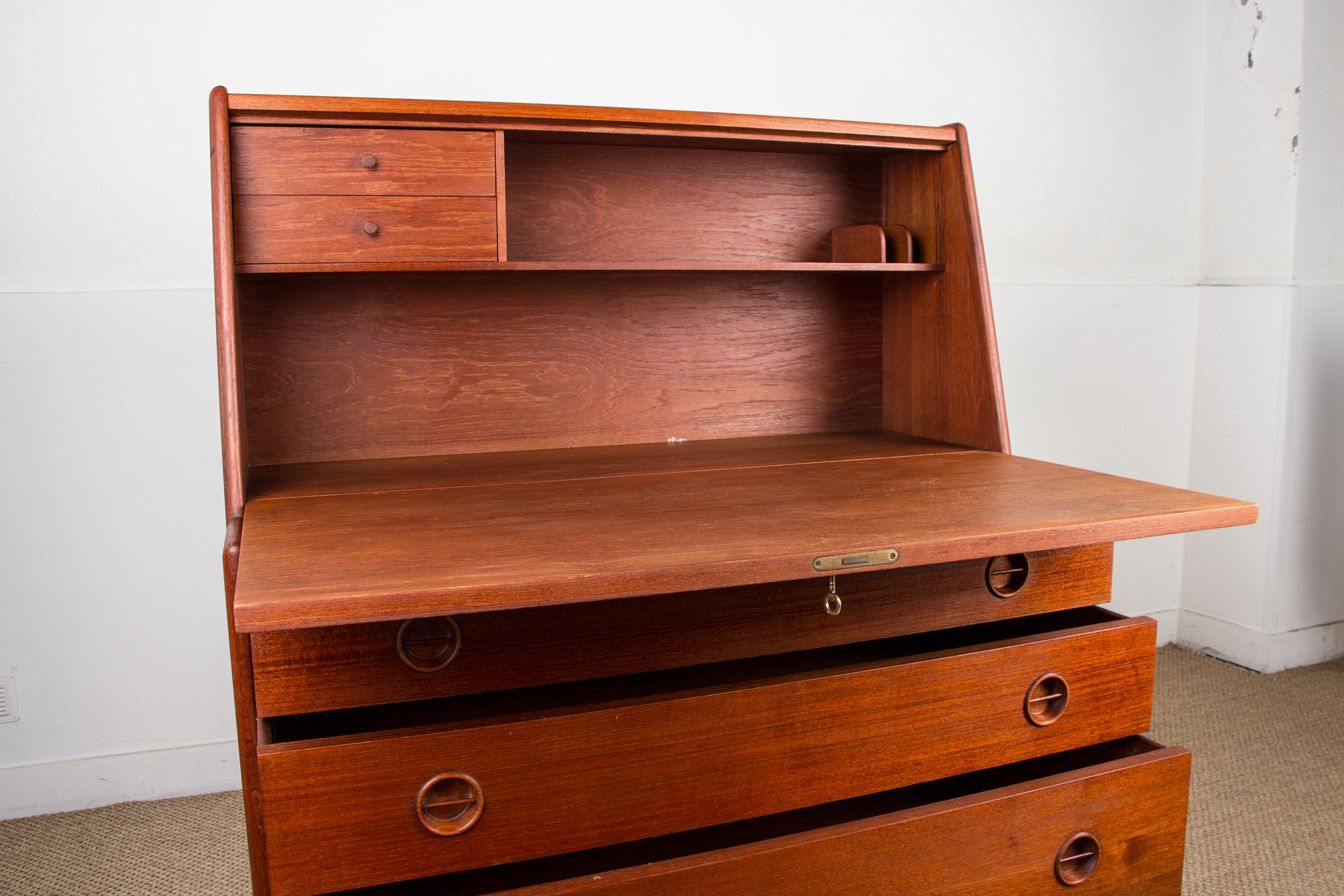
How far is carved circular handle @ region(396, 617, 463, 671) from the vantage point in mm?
1069

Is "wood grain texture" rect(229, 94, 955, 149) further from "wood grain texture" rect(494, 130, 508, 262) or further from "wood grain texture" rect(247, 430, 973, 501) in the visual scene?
"wood grain texture" rect(247, 430, 973, 501)

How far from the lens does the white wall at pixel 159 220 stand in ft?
6.34

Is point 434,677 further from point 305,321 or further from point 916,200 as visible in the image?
point 916,200

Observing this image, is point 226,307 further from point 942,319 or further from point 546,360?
point 942,319

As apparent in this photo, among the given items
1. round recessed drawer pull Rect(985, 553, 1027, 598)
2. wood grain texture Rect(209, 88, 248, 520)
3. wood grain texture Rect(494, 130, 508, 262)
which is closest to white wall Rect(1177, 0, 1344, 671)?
round recessed drawer pull Rect(985, 553, 1027, 598)

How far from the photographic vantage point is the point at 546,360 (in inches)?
70.3

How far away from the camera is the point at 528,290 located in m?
1.77

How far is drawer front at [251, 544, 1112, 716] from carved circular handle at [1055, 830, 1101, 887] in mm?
303

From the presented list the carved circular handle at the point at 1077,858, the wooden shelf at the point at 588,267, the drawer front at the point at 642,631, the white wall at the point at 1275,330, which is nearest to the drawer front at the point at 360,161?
the wooden shelf at the point at 588,267

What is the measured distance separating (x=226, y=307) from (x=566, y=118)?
575mm

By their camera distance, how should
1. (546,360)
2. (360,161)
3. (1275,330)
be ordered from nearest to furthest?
(360,161), (546,360), (1275,330)

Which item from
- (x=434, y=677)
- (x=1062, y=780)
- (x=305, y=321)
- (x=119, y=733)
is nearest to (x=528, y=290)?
(x=305, y=321)

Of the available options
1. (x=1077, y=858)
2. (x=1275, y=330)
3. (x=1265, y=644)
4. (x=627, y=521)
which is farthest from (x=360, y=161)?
(x=1265, y=644)

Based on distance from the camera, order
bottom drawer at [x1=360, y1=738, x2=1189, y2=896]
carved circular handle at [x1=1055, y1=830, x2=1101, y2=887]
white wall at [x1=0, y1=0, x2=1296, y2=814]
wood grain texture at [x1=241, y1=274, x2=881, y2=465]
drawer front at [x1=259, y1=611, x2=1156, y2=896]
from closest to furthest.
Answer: drawer front at [x1=259, y1=611, x2=1156, y2=896] → bottom drawer at [x1=360, y1=738, x2=1189, y2=896] → carved circular handle at [x1=1055, y1=830, x2=1101, y2=887] → wood grain texture at [x1=241, y1=274, x2=881, y2=465] → white wall at [x1=0, y1=0, x2=1296, y2=814]
